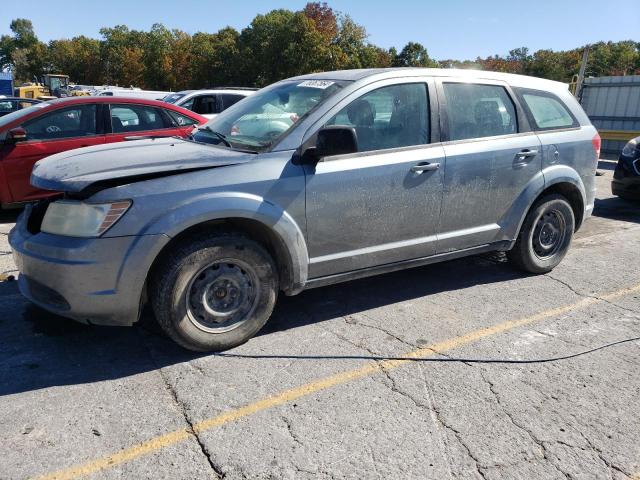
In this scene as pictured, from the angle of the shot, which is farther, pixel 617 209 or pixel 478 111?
pixel 617 209

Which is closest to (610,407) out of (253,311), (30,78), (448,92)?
(253,311)

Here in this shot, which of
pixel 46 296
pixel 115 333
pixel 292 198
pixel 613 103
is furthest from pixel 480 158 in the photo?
pixel 613 103

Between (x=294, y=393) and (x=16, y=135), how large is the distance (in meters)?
5.59

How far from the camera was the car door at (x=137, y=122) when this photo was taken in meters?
7.34

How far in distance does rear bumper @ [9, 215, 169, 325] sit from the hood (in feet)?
1.15

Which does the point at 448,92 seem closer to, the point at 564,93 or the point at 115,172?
the point at 564,93

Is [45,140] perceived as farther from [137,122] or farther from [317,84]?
[317,84]

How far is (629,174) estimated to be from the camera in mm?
8039

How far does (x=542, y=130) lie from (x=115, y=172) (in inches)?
143

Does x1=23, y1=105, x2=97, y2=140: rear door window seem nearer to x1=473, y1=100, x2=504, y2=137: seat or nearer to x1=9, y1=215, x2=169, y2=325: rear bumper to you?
x1=9, y1=215, x2=169, y2=325: rear bumper

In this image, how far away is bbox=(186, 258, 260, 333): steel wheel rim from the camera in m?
3.42

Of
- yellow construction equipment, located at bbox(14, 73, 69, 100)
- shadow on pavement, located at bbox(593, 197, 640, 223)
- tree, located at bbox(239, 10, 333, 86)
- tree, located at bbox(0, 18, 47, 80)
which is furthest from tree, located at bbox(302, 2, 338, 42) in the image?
shadow on pavement, located at bbox(593, 197, 640, 223)

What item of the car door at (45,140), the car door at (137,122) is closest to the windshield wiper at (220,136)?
the car door at (137,122)

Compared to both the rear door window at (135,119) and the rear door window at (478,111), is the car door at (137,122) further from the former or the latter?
the rear door window at (478,111)
